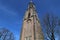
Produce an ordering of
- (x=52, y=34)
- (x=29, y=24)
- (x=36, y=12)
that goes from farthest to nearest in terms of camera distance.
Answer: (x=36, y=12), (x=29, y=24), (x=52, y=34)

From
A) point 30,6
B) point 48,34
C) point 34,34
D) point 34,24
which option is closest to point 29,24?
point 34,24

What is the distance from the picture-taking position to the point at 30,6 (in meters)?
28.6

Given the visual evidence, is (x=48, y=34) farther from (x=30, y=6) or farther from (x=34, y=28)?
(x=30, y=6)

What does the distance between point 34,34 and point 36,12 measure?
243 inches

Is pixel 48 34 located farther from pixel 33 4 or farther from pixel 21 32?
pixel 33 4

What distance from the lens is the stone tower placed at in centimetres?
2376

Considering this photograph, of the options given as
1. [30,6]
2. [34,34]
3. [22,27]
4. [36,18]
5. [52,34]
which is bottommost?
[52,34]

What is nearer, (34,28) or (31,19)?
(34,28)

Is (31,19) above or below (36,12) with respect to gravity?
below

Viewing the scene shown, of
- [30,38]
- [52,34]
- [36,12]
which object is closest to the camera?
[52,34]

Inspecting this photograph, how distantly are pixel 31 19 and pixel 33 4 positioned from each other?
479cm

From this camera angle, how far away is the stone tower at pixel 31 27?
2376 cm

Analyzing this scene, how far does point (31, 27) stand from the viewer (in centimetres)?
2453

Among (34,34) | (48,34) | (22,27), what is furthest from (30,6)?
(48,34)
